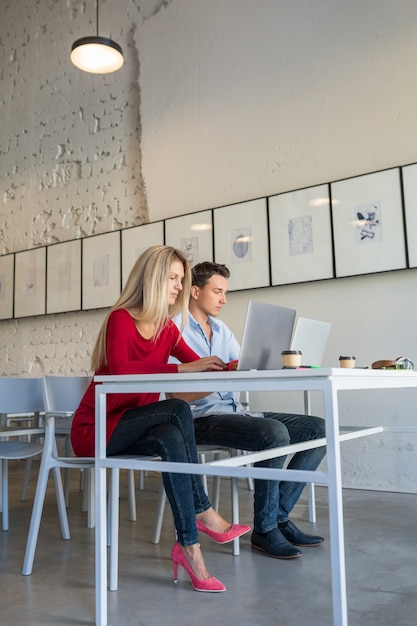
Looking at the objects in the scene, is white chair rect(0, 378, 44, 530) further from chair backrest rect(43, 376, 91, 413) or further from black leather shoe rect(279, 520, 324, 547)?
black leather shoe rect(279, 520, 324, 547)

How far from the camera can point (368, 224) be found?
10.9ft

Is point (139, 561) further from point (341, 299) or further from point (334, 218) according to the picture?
point (334, 218)

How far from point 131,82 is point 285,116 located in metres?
1.48

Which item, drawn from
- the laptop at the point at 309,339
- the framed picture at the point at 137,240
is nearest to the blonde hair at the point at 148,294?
the laptop at the point at 309,339

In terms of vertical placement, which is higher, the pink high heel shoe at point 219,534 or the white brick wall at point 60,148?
the white brick wall at point 60,148

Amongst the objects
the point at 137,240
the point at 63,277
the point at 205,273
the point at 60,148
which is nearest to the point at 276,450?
the point at 205,273

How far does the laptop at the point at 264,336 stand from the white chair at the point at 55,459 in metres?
0.57

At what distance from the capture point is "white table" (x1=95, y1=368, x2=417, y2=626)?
115 cm

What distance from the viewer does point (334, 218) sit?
3.43m

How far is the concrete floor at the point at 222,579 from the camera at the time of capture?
144cm

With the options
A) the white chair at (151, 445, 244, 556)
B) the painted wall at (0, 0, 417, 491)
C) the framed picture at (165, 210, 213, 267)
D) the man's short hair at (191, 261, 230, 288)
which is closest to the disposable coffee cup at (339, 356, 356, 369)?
the white chair at (151, 445, 244, 556)

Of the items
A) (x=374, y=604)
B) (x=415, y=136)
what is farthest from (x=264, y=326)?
(x=415, y=136)

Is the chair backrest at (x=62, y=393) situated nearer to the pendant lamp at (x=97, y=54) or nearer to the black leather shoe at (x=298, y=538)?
the black leather shoe at (x=298, y=538)

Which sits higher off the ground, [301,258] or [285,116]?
[285,116]
